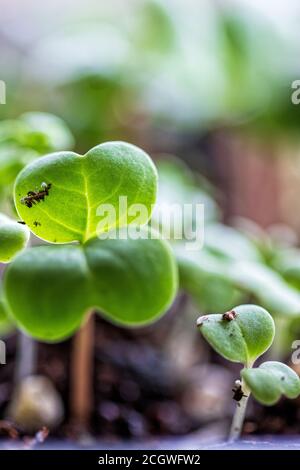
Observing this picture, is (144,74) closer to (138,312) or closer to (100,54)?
(100,54)

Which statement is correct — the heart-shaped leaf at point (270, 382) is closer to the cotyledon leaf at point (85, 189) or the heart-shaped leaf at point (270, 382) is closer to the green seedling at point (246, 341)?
the green seedling at point (246, 341)

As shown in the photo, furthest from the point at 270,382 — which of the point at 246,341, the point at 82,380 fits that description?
the point at 82,380

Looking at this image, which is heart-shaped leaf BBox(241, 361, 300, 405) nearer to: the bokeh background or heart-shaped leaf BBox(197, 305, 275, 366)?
heart-shaped leaf BBox(197, 305, 275, 366)

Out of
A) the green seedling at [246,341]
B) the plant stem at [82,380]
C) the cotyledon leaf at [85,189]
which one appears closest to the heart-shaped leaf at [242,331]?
the green seedling at [246,341]

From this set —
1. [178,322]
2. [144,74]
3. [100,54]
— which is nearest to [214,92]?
[144,74]
